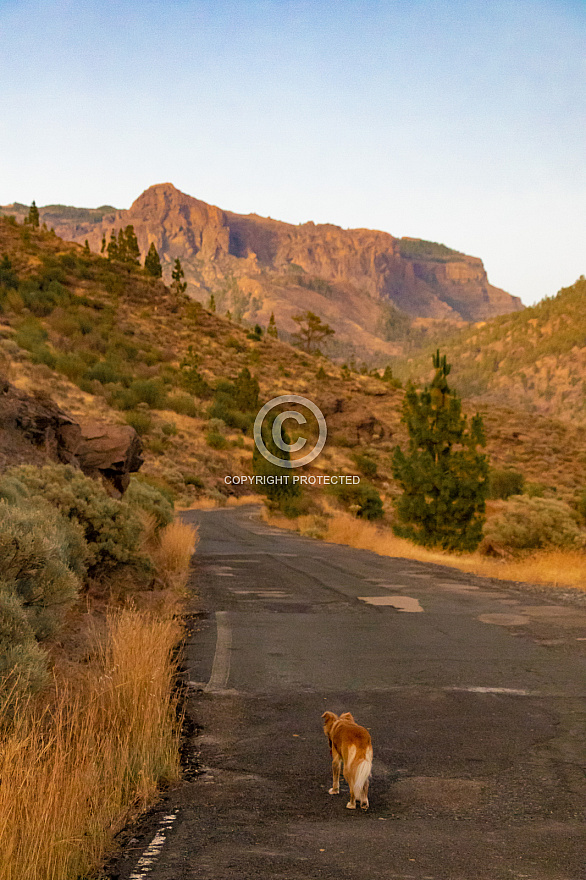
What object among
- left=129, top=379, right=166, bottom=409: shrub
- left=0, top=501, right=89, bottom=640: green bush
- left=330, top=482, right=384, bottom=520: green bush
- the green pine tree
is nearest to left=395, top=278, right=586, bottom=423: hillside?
left=129, top=379, right=166, bottom=409: shrub

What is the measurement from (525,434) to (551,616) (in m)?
70.6

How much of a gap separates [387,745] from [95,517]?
6.86 metres

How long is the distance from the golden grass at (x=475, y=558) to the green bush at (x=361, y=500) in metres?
6.48

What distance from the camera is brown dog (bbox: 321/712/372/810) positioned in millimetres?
3959

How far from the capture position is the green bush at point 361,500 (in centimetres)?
3772

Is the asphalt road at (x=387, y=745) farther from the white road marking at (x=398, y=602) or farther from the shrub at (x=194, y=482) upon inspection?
the shrub at (x=194, y=482)

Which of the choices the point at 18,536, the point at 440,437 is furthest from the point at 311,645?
the point at 440,437

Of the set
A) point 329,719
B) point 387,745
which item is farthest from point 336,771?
point 387,745

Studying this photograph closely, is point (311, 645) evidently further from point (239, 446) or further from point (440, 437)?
point (239, 446)

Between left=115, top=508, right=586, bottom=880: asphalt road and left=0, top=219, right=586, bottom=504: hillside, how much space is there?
34.4 m

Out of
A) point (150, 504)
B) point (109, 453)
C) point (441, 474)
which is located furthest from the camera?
point (441, 474)

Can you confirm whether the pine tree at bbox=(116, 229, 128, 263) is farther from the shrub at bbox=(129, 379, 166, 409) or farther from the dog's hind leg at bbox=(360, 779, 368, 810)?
the dog's hind leg at bbox=(360, 779, 368, 810)

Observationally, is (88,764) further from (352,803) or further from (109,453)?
(109,453)

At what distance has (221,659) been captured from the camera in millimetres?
7625
